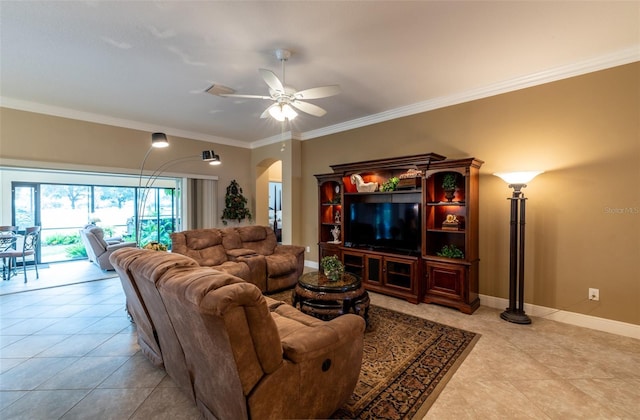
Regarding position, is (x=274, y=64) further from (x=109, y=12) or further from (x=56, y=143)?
(x=56, y=143)

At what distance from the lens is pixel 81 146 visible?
459 cm

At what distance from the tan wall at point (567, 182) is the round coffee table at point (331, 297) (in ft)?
6.32

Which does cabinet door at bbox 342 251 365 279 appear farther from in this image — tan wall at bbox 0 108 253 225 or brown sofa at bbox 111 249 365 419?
tan wall at bbox 0 108 253 225

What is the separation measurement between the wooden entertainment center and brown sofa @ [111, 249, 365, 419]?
2266mm

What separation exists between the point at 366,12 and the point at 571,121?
264 cm

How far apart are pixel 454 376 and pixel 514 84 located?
334 cm

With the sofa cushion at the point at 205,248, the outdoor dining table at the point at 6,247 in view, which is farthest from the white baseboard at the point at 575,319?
the outdoor dining table at the point at 6,247

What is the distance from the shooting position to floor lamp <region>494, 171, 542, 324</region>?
3.11 meters

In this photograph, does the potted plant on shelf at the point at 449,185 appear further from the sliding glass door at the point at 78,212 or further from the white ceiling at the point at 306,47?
the sliding glass door at the point at 78,212

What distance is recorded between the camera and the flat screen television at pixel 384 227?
3938 millimetres

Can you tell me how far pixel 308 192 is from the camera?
19.2 ft

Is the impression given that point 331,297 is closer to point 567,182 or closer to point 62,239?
point 567,182

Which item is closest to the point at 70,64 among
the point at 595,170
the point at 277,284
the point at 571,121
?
the point at 277,284

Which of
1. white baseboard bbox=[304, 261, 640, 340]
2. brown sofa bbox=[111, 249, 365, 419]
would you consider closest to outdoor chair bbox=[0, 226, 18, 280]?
brown sofa bbox=[111, 249, 365, 419]
